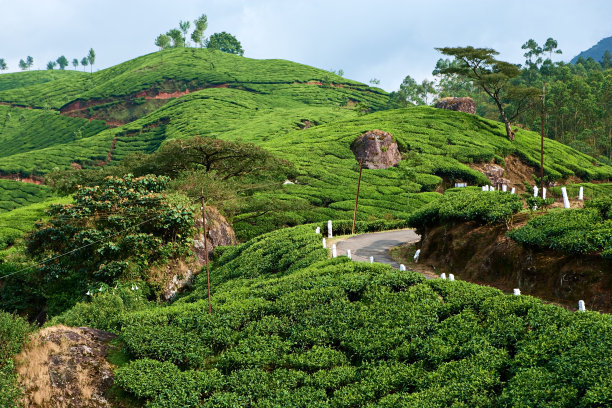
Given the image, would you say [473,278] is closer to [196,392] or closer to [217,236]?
[196,392]

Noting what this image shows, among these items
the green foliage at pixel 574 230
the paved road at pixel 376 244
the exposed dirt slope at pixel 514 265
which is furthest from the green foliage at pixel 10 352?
the green foliage at pixel 574 230

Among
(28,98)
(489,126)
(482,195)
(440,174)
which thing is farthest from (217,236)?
(28,98)

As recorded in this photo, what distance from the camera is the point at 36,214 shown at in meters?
42.1

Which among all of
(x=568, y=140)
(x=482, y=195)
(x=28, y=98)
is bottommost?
(x=482, y=195)

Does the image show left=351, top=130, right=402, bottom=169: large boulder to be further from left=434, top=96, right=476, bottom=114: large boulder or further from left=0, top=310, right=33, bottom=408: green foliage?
left=0, top=310, right=33, bottom=408: green foliage

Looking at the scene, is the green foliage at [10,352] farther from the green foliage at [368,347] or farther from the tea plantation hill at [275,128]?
the tea plantation hill at [275,128]

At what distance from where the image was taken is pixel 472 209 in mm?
18531

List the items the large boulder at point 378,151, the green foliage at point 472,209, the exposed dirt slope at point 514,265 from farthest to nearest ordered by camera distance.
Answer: the large boulder at point 378,151
the green foliage at point 472,209
the exposed dirt slope at point 514,265

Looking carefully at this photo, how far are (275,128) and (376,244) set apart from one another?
194 ft

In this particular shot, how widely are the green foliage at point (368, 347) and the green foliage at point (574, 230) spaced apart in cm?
243

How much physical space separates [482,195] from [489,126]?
52.3 m

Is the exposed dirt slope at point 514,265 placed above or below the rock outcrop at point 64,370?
above

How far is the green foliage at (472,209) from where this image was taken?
697 inches

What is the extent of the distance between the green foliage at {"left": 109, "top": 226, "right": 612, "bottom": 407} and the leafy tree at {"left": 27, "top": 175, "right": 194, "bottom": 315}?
26.3 ft
